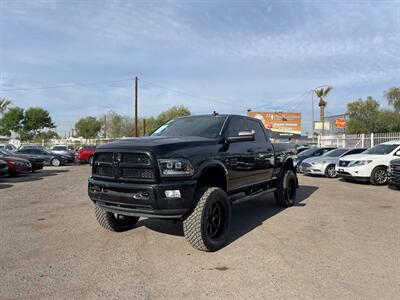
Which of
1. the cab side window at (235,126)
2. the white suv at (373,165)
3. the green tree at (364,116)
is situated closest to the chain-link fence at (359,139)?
the white suv at (373,165)

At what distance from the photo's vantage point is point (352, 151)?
55.9ft

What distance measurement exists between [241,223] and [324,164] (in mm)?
10706

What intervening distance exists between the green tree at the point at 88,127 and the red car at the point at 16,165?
6008 cm

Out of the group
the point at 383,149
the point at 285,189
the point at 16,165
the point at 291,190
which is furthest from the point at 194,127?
the point at 16,165

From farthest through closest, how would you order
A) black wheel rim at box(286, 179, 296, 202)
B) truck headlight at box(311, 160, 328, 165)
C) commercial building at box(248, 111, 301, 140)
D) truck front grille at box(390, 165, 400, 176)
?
commercial building at box(248, 111, 301, 140), truck headlight at box(311, 160, 328, 165), truck front grille at box(390, 165, 400, 176), black wheel rim at box(286, 179, 296, 202)

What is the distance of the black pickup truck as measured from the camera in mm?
4887

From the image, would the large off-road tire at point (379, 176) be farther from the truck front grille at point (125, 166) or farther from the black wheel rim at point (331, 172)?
the truck front grille at point (125, 166)

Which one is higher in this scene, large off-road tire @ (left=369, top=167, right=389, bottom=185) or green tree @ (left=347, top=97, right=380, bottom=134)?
green tree @ (left=347, top=97, right=380, bottom=134)

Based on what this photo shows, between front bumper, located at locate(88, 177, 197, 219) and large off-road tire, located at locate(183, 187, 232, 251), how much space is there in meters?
0.18

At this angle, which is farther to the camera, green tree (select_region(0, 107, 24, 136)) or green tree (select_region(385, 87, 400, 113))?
green tree (select_region(0, 107, 24, 136))

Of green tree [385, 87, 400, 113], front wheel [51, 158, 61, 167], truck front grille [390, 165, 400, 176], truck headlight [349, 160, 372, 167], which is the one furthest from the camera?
green tree [385, 87, 400, 113]

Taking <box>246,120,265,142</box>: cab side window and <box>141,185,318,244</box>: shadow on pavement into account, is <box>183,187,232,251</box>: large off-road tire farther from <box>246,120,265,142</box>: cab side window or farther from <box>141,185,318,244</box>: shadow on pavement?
<box>246,120,265,142</box>: cab side window

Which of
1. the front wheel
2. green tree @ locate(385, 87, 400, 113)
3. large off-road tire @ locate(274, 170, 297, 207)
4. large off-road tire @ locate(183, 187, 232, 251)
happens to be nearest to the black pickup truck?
large off-road tire @ locate(183, 187, 232, 251)

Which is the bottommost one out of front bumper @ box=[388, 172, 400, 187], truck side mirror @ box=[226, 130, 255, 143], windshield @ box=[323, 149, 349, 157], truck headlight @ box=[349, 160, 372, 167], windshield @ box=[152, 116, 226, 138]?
front bumper @ box=[388, 172, 400, 187]
